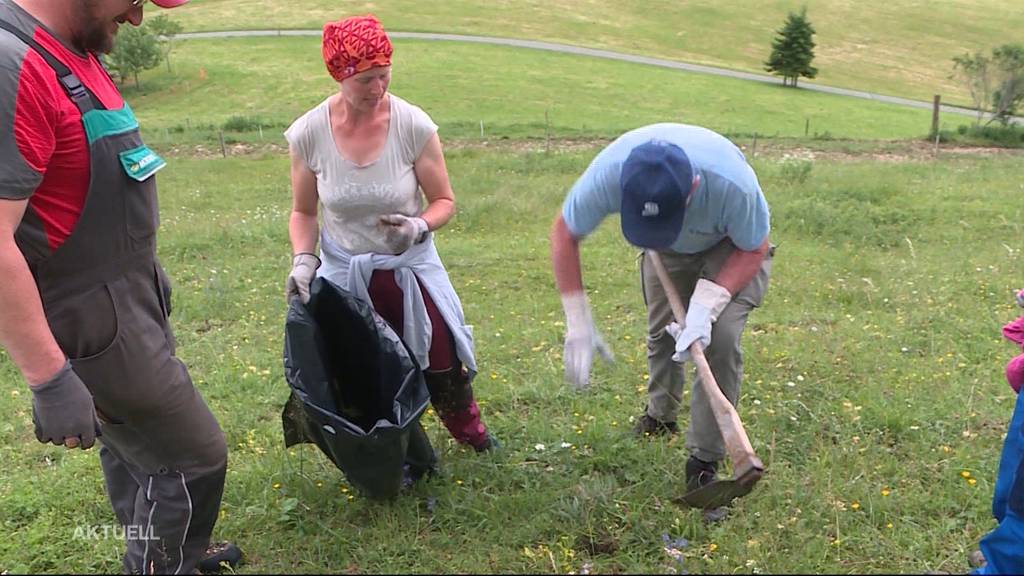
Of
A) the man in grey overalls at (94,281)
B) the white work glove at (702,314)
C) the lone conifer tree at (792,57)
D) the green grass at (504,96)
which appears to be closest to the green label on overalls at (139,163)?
the man in grey overalls at (94,281)

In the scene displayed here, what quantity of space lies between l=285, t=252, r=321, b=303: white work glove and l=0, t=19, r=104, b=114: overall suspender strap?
101 cm

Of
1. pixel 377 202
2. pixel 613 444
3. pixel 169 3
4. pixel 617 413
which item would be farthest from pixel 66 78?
pixel 617 413

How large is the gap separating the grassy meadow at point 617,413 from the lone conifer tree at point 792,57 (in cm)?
3089

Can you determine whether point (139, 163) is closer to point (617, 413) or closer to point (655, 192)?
point (655, 192)

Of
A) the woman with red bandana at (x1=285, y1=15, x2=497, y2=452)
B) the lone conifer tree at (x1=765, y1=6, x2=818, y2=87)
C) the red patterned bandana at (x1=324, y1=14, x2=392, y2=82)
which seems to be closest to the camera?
the red patterned bandana at (x1=324, y1=14, x2=392, y2=82)

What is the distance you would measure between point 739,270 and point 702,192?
358 mm

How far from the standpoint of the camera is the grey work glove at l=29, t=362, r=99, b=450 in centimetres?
192

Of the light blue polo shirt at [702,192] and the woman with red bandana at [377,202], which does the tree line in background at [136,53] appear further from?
the light blue polo shirt at [702,192]

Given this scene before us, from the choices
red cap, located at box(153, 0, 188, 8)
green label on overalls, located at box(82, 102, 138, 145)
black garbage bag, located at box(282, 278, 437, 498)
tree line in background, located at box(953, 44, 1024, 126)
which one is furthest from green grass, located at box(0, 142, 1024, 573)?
tree line in background, located at box(953, 44, 1024, 126)

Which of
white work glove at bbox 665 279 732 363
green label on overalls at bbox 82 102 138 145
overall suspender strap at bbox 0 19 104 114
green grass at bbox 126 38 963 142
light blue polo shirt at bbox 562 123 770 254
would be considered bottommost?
green grass at bbox 126 38 963 142

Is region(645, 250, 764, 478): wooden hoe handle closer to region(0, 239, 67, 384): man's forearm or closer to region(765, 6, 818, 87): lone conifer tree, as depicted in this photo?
region(0, 239, 67, 384): man's forearm

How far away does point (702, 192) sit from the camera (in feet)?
8.64

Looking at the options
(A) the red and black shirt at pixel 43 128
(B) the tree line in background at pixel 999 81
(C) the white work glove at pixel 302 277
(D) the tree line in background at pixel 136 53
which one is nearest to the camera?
(A) the red and black shirt at pixel 43 128

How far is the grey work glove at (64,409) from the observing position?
6.31 feet
